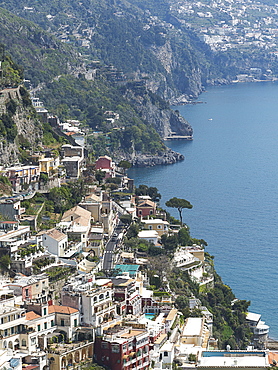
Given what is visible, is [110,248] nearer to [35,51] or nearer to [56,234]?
[56,234]

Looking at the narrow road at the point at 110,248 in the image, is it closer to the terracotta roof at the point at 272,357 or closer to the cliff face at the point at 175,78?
the terracotta roof at the point at 272,357

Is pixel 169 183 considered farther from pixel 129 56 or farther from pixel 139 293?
pixel 129 56

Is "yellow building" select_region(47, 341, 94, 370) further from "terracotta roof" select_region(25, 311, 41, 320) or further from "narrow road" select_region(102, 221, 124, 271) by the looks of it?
"narrow road" select_region(102, 221, 124, 271)

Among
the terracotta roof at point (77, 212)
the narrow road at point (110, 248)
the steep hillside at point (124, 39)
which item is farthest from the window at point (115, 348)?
the steep hillside at point (124, 39)

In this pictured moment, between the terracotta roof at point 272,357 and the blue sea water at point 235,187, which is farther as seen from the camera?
the blue sea water at point 235,187

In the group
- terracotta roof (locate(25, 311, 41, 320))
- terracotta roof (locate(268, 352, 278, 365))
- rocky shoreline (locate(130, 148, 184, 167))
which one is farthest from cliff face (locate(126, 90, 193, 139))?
terracotta roof (locate(25, 311, 41, 320))
